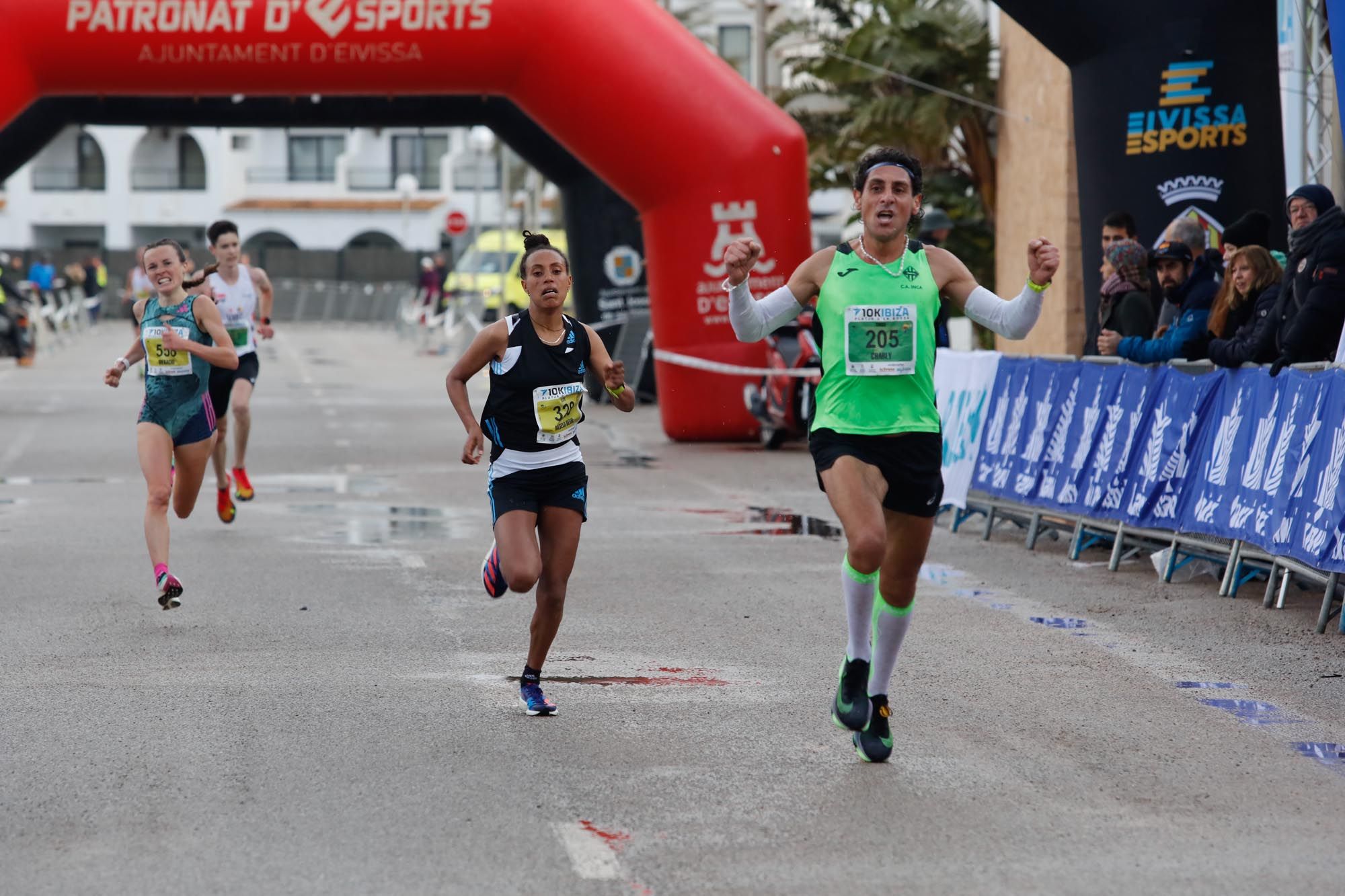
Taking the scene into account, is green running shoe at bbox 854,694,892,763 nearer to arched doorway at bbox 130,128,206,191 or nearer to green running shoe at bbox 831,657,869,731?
green running shoe at bbox 831,657,869,731

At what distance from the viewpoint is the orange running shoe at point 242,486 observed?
46.7ft

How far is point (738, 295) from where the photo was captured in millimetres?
6406

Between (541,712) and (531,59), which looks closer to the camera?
(541,712)

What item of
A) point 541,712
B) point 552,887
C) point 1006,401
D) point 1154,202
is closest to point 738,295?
point 541,712

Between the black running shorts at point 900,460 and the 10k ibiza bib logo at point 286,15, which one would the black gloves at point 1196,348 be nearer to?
the black running shorts at point 900,460

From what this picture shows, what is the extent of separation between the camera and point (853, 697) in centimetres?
637

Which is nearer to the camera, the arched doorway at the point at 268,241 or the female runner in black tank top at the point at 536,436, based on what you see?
the female runner in black tank top at the point at 536,436

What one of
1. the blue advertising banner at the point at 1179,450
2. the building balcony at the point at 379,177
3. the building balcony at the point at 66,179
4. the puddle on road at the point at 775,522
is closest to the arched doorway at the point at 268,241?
the building balcony at the point at 379,177

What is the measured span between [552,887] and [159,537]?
5189 millimetres

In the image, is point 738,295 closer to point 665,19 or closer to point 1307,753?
point 1307,753

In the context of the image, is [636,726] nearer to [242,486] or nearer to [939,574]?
[939,574]

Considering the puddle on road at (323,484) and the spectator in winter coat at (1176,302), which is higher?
the spectator in winter coat at (1176,302)

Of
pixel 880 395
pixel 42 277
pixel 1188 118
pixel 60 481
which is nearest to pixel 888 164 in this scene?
pixel 880 395

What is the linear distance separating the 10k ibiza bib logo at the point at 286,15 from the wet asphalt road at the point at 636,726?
24.4 feet
